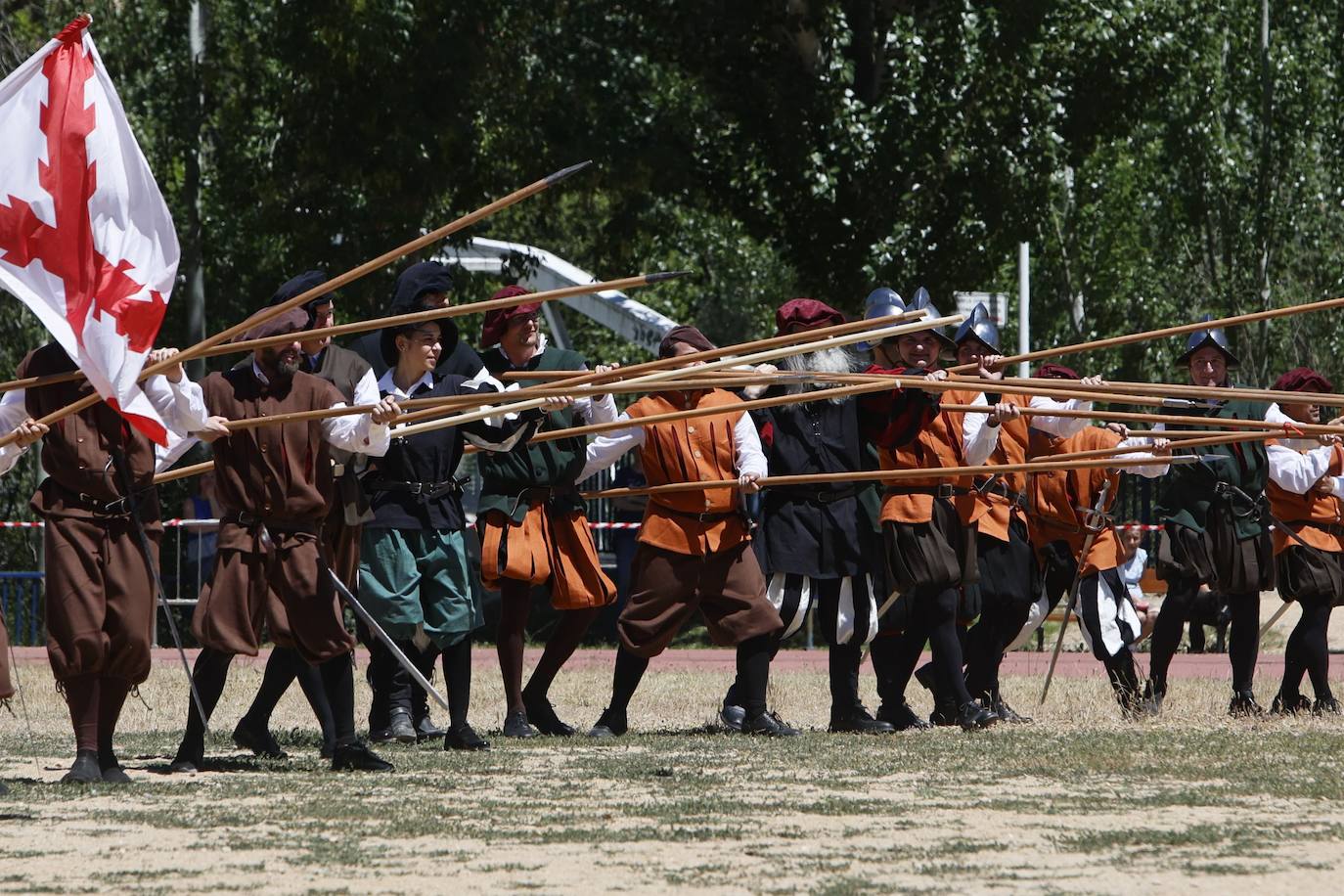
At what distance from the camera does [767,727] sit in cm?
911

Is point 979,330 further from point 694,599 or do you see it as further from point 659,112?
point 659,112

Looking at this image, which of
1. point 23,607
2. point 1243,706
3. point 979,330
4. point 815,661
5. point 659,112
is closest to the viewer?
point 979,330

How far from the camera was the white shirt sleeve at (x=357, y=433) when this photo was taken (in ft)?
25.1

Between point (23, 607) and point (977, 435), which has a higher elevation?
point (977, 435)

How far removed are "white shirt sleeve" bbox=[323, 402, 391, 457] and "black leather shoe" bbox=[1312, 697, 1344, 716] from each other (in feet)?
15.1

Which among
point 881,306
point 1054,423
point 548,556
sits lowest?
point 548,556

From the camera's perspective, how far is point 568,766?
25.9 feet

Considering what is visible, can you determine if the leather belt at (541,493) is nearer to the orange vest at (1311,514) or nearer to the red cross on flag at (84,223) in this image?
the red cross on flag at (84,223)

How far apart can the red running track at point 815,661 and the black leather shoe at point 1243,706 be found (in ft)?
8.26

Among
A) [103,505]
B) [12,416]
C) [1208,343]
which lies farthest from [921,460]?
[12,416]

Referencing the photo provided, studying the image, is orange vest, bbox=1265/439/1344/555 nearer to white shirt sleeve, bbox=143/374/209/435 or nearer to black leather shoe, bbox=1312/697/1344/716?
black leather shoe, bbox=1312/697/1344/716

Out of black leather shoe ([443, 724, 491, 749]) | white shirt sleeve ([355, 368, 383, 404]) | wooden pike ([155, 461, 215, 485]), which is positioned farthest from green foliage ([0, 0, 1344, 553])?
white shirt sleeve ([355, 368, 383, 404])

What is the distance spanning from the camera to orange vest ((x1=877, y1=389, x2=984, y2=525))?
920 cm

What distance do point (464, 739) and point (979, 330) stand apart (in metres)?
2.95
